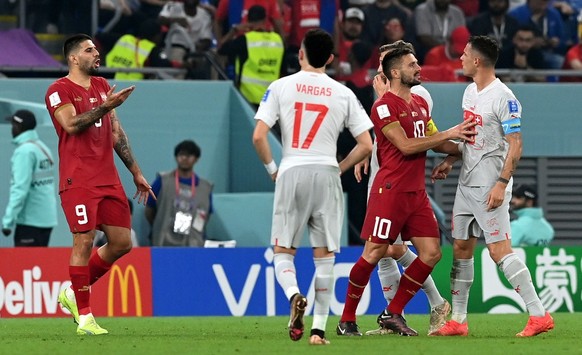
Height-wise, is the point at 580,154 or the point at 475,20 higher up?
the point at 475,20

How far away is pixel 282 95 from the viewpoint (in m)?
11.6

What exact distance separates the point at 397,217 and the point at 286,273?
4.02 ft

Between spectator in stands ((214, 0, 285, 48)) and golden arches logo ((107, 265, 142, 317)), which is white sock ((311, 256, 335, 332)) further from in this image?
spectator in stands ((214, 0, 285, 48))

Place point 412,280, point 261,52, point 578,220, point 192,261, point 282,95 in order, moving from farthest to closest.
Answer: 1. point 578,220
2. point 261,52
3. point 192,261
4. point 412,280
5. point 282,95

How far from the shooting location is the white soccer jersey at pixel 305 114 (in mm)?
11594

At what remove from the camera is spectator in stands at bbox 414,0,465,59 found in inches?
862

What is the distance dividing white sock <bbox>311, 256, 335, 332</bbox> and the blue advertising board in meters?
6.13

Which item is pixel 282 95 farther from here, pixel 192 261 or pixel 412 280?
pixel 192 261

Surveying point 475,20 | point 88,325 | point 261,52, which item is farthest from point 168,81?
point 88,325

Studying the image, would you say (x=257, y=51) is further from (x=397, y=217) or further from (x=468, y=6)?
(x=397, y=217)

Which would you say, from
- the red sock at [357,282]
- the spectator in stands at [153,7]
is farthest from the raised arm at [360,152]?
the spectator in stands at [153,7]

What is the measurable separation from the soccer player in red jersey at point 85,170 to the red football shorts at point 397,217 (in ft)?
6.72

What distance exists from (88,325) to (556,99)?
421 inches

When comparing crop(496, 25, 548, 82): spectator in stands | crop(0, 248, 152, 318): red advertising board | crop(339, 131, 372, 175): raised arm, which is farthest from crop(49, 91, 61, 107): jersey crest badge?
crop(496, 25, 548, 82): spectator in stands
